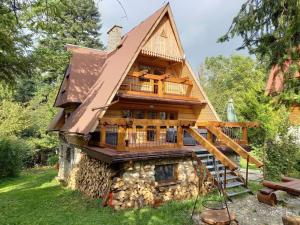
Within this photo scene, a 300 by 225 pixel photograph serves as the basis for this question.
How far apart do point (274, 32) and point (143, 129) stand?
19.0 feet

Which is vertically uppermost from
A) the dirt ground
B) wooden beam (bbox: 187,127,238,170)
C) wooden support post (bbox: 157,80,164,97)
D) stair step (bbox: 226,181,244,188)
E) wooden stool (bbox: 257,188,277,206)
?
wooden support post (bbox: 157,80,164,97)

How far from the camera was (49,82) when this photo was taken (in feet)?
110

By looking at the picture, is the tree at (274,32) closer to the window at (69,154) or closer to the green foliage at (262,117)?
the green foliage at (262,117)

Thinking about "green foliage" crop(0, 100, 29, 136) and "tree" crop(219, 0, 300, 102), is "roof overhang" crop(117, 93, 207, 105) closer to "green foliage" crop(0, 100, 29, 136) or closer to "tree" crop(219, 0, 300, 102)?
"tree" crop(219, 0, 300, 102)

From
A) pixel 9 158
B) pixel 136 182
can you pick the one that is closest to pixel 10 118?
pixel 9 158

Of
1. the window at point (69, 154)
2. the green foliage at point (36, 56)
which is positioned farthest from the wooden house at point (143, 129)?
the green foliage at point (36, 56)

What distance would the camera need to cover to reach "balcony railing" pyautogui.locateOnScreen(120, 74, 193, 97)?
41.5ft

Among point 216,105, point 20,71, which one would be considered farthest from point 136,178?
point 216,105

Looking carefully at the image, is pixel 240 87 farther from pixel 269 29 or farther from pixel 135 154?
pixel 135 154

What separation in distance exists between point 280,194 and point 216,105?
25.0 m

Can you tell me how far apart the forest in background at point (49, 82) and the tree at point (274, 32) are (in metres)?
0.20

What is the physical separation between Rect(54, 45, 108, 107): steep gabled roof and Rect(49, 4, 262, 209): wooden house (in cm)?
6

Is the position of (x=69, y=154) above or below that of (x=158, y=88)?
below

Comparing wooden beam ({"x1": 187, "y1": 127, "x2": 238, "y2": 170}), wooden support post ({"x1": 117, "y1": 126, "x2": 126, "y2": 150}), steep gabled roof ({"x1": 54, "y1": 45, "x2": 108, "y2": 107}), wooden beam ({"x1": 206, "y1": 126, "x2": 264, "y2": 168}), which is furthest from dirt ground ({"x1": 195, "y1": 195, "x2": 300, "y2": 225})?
steep gabled roof ({"x1": 54, "y1": 45, "x2": 108, "y2": 107})
